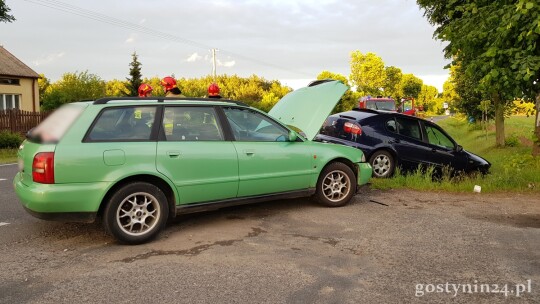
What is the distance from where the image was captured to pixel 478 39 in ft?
28.2

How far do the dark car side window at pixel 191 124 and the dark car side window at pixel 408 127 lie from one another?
508cm

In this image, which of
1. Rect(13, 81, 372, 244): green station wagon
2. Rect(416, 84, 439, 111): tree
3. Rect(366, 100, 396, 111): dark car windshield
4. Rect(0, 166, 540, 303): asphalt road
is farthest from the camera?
Rect(416, 84, 439, 111): tree

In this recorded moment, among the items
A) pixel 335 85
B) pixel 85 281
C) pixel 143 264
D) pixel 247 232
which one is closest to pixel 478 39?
pixel 335 85

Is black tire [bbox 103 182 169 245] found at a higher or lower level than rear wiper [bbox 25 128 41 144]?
lower

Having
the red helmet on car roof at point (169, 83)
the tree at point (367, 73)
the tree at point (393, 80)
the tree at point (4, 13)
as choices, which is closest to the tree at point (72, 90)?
the tree at point (4, 13)

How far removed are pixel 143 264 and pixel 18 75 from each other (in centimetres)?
3119

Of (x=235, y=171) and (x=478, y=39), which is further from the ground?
(x=478, y=39)

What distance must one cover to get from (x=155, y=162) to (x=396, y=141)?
5685 millimetres

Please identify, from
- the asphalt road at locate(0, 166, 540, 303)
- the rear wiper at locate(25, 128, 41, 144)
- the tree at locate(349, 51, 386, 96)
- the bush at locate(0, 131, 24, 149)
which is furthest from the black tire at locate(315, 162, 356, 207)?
the tree at locate(349, 51, 386, 96)

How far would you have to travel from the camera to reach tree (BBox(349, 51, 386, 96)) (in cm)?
5209

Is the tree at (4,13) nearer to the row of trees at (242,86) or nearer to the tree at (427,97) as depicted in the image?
the row of trees at (242,86)

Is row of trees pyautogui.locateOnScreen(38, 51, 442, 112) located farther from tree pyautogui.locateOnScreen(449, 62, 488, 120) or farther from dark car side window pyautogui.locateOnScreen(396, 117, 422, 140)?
dark car side window pyautogui.locateOnScreen(396, 117, 422, 140)

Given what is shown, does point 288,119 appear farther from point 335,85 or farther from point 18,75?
point 18,75

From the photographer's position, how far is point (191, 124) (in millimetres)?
5441
